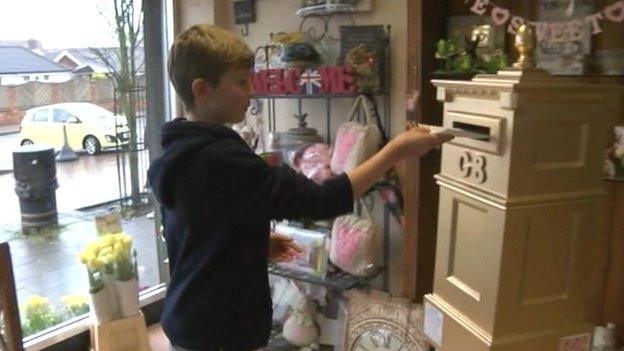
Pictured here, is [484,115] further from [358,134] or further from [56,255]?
[56,255]

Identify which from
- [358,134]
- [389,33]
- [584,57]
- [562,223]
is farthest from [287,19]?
[562,223]

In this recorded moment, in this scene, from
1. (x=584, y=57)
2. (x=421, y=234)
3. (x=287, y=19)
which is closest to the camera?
(x=584, y=57)

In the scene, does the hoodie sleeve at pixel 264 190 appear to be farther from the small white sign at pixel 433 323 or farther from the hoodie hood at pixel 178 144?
the small white sign at pixel 433 323

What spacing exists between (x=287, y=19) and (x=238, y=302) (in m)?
1.40

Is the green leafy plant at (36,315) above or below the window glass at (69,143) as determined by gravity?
below

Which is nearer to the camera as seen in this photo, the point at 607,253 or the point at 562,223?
the point at 562,223

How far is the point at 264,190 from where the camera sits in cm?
103

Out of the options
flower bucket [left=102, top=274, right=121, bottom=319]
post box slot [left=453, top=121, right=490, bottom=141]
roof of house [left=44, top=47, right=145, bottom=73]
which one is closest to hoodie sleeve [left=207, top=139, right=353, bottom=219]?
post box slot [left=453, top=121, right=490, bottom=141]

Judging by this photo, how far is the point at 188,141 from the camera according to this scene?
1.08 metres

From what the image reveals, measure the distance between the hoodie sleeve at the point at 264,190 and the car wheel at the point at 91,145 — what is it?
153 centimetres

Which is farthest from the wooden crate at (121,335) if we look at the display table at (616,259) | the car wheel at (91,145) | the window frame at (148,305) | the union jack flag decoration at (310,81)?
the display table at (616,259)

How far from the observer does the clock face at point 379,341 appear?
1.94m

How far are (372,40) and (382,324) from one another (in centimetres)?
97

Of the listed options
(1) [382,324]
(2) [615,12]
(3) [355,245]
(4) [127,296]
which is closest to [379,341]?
(1) [382,324]
